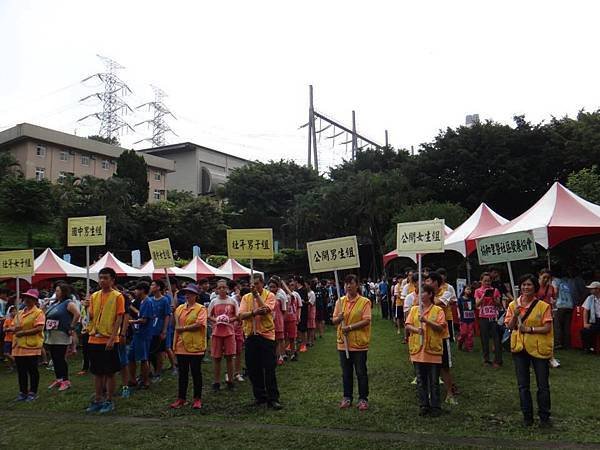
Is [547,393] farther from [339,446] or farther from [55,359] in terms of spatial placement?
[55,359]

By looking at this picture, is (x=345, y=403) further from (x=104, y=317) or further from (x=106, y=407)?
(x=104, y=317)

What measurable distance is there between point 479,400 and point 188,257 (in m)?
34.9

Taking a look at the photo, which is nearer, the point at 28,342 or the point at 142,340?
the point at 28,342

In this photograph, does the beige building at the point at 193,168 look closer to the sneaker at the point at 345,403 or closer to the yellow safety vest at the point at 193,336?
the yellow safety vest at the point at 193,336

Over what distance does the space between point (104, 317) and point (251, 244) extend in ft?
7.50

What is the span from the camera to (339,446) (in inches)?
219

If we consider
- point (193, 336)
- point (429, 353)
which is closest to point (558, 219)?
point (429, 353)

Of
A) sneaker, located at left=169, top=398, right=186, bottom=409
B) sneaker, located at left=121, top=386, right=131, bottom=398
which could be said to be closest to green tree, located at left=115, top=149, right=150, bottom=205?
sneaker, located at left=121, top=386, right=131, bottom=398

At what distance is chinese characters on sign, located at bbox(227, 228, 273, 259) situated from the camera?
804 centimetres

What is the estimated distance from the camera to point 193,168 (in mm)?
64625

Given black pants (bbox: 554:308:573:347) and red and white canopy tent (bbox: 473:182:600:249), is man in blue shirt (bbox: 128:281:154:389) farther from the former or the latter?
black pants (bbox: 554:308:573:347)

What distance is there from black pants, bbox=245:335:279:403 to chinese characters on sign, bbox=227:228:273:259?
135 cm

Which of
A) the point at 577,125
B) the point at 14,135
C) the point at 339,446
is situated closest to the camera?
the point at 339,446

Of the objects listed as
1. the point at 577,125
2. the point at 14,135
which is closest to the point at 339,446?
the point at 577,125
